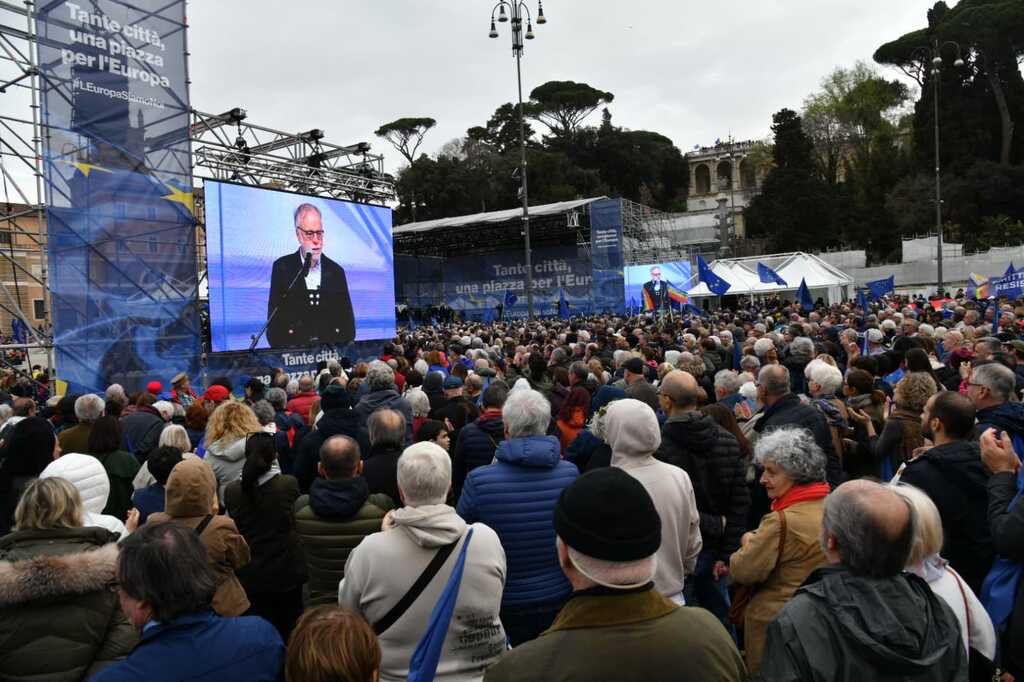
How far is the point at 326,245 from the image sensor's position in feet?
49.0

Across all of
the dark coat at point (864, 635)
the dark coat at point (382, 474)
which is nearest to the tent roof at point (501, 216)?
the dark coat at point (382, 474)

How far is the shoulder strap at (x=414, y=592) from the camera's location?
2.21 metres

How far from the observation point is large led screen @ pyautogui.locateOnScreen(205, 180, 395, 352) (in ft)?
42.4

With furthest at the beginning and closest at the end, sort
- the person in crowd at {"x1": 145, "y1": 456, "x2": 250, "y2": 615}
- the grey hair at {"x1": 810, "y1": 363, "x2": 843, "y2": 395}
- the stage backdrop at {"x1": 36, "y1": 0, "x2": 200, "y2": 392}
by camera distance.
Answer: the stage backdrop at {"x1": 36, "y1": 0, "x2": 200, "y2": 392} → the grey hair at {"x1": 810, "y1": 363, "x2": 843, "y2": 395} → the person in crowd at {"x1": 145, "y1": 456, "x2": 250, "y2": 615}

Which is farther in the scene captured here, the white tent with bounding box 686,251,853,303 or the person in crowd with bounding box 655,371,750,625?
the white tent with bounding box 686,251,853,303

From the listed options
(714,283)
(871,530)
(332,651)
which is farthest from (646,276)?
(332,651)

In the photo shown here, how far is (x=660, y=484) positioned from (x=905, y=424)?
1772 mm

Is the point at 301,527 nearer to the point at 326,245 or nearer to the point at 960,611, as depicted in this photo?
the point at 960,611

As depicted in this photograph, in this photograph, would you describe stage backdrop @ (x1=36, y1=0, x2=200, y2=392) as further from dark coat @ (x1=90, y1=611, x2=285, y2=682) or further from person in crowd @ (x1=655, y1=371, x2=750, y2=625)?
dark coat @ (x1=90, y1=611, x2=285, y2=682)

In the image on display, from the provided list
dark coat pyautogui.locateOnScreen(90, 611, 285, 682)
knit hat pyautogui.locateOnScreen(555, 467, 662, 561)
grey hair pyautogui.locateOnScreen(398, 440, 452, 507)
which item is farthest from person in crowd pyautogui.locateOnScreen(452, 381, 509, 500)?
knit hat pyautogui.locateOnScreen(555, 467, 662, 561)

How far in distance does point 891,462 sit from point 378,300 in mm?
13593

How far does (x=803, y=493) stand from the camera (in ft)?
8.36

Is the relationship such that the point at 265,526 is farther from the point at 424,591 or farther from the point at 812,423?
the point at 812,423

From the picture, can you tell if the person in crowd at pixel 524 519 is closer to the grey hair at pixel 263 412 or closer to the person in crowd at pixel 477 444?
the person in crowd at pixel 477 444
